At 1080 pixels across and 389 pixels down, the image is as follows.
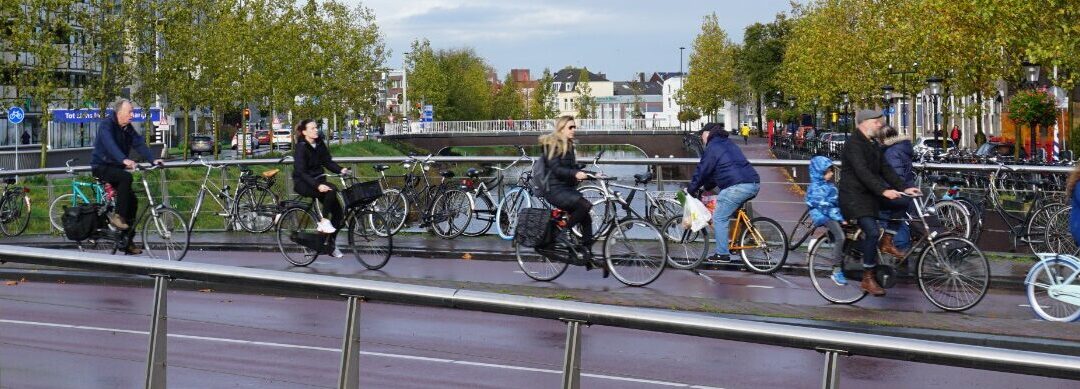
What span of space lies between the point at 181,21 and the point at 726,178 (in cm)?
3980

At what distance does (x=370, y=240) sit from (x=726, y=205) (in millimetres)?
3713

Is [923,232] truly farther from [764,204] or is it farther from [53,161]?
[53,161]

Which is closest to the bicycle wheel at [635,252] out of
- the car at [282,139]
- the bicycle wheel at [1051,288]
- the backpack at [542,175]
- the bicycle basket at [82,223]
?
the backpack at [542,175]

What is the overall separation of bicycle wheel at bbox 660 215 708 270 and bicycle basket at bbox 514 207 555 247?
1.27m

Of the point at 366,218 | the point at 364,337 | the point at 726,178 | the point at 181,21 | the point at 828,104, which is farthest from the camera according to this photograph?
the point at 828,104

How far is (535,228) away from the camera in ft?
43.9

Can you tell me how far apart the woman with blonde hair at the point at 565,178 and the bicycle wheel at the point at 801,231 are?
7.00ft

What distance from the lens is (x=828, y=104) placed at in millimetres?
69625

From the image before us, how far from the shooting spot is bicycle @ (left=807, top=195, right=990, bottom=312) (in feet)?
37.6

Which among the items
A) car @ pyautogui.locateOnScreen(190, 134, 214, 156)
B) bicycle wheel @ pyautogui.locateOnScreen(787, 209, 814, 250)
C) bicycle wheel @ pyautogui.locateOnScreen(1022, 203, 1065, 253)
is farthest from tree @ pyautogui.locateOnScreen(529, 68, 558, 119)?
bicycle wheel @ pyautogui.locateOnScreen(787, 209, 814, 250)

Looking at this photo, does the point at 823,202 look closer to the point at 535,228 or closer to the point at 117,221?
the point at 535,228

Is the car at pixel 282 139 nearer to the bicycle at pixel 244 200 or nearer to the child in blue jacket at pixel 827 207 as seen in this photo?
the bicycle at pixel 244 200

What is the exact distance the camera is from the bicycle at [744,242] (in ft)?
45.6

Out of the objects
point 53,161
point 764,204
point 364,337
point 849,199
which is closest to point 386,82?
point 53,161
